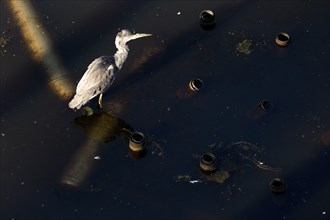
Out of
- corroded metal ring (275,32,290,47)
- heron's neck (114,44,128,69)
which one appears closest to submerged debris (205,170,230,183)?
heron's neck (114,44,128,69)

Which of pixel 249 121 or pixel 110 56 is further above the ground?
pixel 110 56

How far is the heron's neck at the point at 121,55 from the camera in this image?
11.9 m

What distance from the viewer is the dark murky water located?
10.7m

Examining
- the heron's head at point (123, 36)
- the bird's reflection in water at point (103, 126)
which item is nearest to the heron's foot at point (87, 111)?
the bird's reflection in water at point (103, 126)

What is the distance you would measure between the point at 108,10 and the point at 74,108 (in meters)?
3.15

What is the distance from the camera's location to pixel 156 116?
11.9m

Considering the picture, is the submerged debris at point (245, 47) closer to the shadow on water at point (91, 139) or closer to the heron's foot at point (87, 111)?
the shadow on water at point (91, 139)

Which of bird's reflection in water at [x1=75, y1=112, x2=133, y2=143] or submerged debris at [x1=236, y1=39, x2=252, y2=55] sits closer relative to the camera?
bird's reflection in water at [x1=75, y1=112, x2=133, y2=143]

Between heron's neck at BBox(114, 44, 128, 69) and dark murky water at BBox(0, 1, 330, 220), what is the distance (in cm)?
65

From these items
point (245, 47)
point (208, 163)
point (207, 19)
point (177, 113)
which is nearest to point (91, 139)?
point (177, 113)

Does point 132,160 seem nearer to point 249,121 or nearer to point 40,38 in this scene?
point 249,121

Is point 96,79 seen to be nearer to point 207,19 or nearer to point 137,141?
point 137,141

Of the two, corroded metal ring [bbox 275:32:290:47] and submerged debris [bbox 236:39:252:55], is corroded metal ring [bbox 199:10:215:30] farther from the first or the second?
corroded metal ring [bbox 275:32:290:47]

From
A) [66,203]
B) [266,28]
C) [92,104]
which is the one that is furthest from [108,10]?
[66,203]
